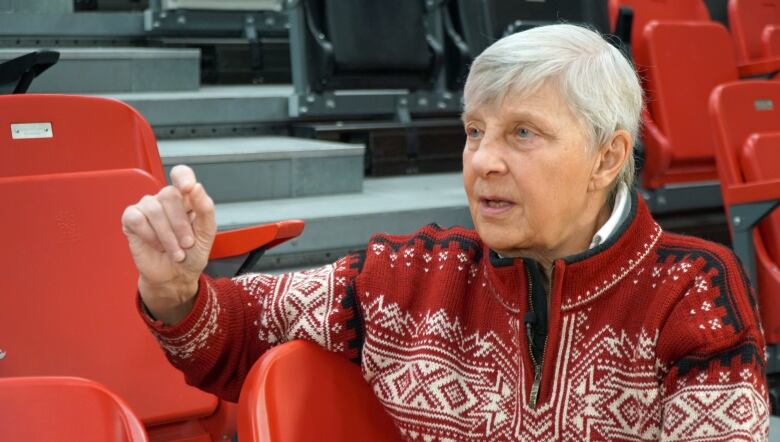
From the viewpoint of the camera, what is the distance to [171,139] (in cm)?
269

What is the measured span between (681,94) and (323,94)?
95 cm

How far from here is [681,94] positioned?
263cm

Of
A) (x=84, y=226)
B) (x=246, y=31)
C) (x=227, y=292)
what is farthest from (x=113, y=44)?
(x=227, y=292)

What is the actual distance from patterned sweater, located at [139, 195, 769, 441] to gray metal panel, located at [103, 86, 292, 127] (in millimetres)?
1711

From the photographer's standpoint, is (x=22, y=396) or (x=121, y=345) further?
(x=121, y=345)

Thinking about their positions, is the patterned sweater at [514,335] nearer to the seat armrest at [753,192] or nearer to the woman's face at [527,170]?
the woman's face at [527,170]

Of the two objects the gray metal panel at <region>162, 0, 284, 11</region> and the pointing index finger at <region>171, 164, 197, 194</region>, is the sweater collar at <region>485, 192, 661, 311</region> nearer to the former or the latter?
the pointing index finger at <region>171, 164, 197, 194</region>

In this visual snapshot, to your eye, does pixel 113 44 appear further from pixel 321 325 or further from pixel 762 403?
pixel 762 403

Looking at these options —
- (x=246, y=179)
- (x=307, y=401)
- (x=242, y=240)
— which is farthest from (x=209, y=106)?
(x=307, y=401)

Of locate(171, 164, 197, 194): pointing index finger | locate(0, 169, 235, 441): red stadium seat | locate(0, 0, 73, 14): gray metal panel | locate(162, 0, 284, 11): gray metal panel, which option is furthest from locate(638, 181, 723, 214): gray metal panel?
locate(171, 164, 197, 194): pointing index finger

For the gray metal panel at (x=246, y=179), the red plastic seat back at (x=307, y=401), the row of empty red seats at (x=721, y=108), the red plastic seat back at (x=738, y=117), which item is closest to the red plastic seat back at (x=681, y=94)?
the row of empty red seats at (x=721, y=108)

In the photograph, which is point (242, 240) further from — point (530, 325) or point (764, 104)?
point (764, 104)

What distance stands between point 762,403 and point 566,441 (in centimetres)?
16

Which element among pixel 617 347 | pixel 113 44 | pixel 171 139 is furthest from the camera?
pixel 113 44
